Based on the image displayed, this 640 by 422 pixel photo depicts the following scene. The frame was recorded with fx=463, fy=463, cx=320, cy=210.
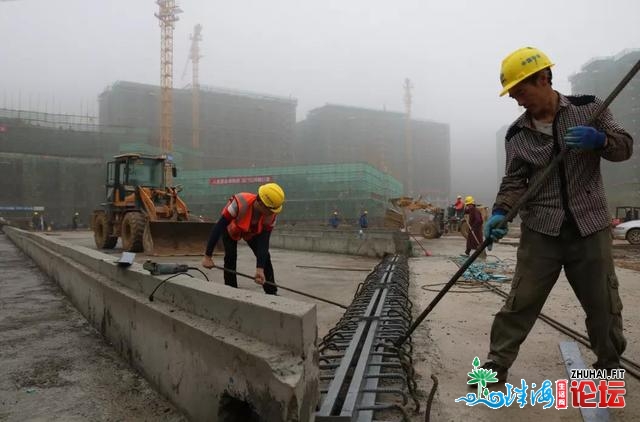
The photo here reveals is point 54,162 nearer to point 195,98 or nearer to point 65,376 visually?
point 195,98

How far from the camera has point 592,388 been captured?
2.51 meters

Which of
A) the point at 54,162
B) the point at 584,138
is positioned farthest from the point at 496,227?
the point at 54,162

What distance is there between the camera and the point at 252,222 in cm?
500

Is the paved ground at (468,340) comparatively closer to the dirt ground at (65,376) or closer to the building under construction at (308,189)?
the dirt ground at (65,376)

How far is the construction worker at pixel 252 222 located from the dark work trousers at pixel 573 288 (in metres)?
2.66

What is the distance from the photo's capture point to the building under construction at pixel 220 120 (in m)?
66.0

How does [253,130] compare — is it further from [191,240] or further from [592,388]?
[592,388]

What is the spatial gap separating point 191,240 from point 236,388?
9645 millimetres

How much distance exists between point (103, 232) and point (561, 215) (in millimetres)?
13274

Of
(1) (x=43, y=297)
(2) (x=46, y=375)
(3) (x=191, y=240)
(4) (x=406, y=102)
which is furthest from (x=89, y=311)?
(4) (x=406, y=102)

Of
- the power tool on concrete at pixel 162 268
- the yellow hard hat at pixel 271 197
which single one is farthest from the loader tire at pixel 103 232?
the power tool on concrete at pixel 162 268

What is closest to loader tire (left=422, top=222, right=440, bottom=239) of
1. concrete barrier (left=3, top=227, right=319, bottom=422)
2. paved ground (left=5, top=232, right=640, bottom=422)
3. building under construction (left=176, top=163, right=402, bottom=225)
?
paved ground (left=5, top=232, right=640, bottom=422)

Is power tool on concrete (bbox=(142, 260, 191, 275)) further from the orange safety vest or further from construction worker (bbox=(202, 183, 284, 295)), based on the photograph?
the orange safety vest

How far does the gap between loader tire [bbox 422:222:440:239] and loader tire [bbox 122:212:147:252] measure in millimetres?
14010
